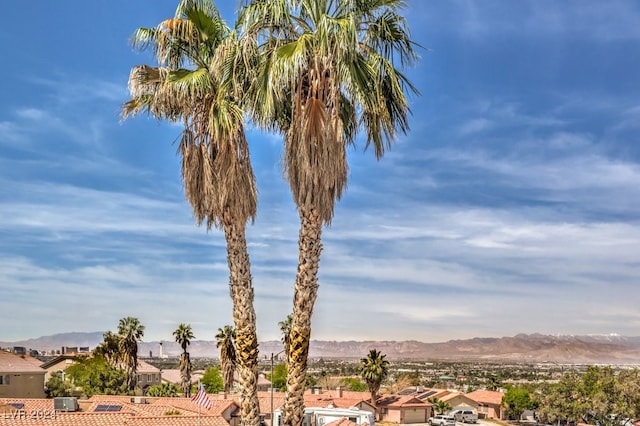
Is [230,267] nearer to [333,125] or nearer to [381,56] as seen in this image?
[333,125]

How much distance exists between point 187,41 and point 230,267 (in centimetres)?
537

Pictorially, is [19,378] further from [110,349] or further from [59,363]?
[59,363]

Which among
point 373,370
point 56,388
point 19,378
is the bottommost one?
point 56,388

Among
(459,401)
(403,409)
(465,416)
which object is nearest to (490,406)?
(459,401)

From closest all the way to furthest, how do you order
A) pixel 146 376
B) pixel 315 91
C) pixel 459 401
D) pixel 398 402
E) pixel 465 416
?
pixel 315 91 < pixel 398 402 < pixel 465 416 < pixel 459 401 < pixel 146 376

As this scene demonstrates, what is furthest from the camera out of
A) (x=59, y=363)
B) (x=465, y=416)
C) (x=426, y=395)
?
(x=59, y=363)

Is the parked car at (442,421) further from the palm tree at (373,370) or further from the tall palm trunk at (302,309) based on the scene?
the tall palm trunk at (302,309)

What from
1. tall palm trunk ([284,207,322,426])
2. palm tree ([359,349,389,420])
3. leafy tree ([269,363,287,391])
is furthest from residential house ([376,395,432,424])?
tall palm trunk ([284,207,322,426])

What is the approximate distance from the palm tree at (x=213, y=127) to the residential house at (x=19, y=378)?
5386 cm

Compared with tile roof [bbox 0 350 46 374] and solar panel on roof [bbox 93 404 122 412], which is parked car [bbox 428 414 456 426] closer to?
solar panel on roof [bbox 93 404 122 412]

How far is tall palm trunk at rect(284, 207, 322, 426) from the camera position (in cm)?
1470

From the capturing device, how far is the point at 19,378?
208 feet

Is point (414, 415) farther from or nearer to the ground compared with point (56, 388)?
nearer to the ground

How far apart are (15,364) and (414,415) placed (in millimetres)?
41806
